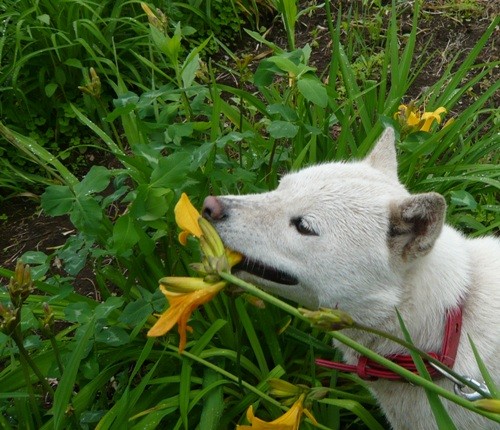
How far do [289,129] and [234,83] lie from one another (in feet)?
6.83

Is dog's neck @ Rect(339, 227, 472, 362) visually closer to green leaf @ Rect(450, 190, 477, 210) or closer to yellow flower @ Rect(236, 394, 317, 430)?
yellow flower @ Rect(236, 394, 317, 430)

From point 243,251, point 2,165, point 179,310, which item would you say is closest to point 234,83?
point 2,165

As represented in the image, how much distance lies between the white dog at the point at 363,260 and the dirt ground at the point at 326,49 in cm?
189

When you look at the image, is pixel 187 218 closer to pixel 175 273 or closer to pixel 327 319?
pixel 327 319

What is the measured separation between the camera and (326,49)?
181 inches

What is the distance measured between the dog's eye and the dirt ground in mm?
1946

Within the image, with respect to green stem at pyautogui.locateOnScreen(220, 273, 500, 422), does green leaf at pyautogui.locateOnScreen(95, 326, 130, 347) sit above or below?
below

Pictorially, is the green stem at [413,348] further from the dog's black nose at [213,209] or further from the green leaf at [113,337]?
the green leaf at [113,337]

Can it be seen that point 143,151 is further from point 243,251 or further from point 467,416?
point 467,416

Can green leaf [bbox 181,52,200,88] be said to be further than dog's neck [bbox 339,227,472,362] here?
Yes

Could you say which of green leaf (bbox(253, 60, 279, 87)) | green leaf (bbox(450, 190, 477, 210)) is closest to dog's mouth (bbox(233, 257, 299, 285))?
green leaf (bbox(253, 60, 279, 87))

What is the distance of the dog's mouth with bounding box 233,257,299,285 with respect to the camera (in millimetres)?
2004

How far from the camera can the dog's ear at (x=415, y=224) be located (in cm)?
182

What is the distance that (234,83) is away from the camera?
4.48 m
